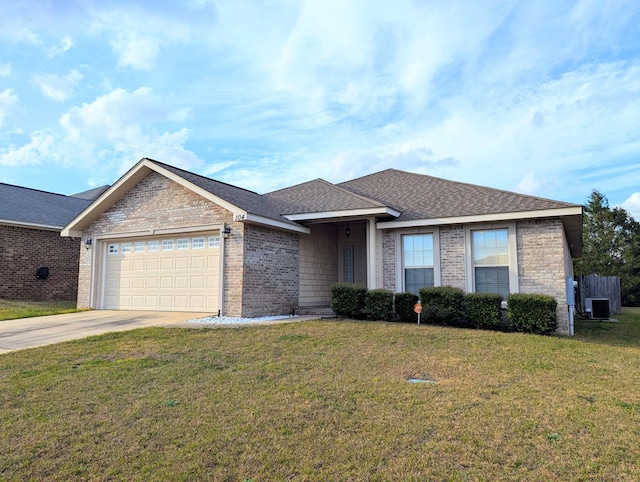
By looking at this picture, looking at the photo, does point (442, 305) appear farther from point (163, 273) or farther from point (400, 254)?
point (163, 273)

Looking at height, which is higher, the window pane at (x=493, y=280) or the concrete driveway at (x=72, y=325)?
the window pane at (x=493, y=280)

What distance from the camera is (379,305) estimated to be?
11.1 metres

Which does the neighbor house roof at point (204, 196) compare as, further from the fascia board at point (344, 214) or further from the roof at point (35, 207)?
the roof at point (35, 207)

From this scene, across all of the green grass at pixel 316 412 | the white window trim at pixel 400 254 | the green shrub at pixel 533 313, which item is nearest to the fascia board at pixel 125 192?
the white window trim at pixel 400 254

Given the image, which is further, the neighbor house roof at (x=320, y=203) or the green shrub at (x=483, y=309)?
the neighbor house roof at (x=320, y=203)

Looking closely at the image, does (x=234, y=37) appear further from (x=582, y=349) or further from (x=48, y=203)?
(x=48, y=203)

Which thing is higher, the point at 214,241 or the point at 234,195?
the point at 234,195

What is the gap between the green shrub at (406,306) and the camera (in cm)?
1104

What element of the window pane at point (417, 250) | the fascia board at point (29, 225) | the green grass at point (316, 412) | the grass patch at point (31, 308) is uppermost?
the fascia board at point (29, 225)

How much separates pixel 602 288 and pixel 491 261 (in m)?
13.5

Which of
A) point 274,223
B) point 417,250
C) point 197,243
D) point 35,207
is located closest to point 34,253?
point 35,207

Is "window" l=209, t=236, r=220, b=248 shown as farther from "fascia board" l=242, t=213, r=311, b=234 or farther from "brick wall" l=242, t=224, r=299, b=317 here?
"fascia board" l=242, t=213, r=311, b=234

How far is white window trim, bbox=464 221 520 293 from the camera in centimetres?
1109

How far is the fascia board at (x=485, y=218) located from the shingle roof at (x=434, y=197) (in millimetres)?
98
